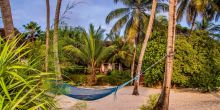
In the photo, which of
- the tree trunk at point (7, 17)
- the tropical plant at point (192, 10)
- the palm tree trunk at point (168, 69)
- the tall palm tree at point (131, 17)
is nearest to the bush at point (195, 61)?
the tall palm tree at point (131, 17)

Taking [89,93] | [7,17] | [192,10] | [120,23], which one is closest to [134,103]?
[89,93]

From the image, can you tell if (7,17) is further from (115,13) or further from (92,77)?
(115,13)

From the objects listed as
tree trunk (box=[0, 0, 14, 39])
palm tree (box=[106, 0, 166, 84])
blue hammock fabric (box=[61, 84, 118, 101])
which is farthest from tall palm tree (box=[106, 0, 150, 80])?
tree trunk (box=[0, 0, 14, 39])

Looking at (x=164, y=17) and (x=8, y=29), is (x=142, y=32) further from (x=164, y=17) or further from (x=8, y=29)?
(x=8, y=29)

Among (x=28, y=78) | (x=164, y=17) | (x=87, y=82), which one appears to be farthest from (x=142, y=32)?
(x=28, y=78)

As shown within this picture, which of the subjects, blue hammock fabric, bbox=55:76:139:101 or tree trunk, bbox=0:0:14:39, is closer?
tree trunk, bbox=0:0:14:39

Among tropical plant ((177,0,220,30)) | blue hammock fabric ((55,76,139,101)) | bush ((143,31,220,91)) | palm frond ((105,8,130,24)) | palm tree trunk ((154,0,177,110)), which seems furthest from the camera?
tropical plant ((177,0,220,30))

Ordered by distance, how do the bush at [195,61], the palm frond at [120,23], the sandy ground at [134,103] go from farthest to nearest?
1. the palm frond at [120,23]
2. the bush at [195,61]
3. the sandy ground at [134,103]

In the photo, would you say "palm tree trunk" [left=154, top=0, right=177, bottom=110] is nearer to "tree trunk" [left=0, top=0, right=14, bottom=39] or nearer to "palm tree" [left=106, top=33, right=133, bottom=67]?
"tree trunk" [left=0, top=0, right=14, bottom=39]

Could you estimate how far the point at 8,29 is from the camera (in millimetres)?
4922

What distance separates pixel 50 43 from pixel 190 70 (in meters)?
15.5

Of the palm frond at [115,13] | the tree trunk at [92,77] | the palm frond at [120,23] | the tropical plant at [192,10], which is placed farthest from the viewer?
the tropical plant at [192,10]

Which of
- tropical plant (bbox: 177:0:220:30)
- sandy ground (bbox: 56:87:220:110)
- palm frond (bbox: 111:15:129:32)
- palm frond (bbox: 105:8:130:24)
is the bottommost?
sandy ground (bbox: 56:87:220:110)

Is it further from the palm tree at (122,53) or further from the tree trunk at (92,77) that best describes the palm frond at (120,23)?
the palm tree at (122,53)
